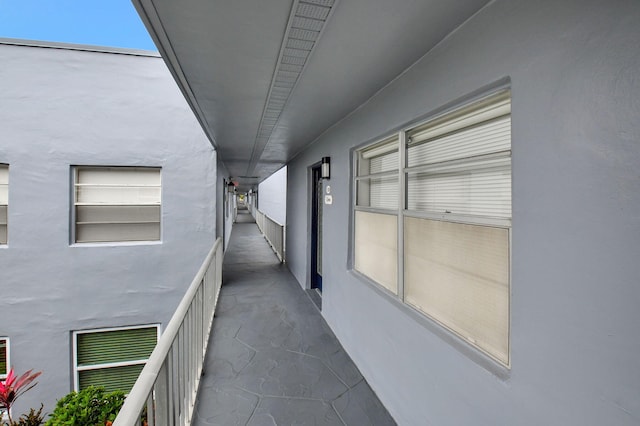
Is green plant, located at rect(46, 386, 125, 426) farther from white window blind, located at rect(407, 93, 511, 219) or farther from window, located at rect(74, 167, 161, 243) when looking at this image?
white window blind, located at rect(407, 93, 511, 219)

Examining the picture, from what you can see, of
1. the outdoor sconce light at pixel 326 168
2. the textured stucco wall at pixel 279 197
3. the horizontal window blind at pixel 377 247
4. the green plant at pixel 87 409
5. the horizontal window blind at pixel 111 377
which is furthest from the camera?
the textured stucco wall at pixel 279 197

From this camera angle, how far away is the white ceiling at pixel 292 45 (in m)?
1.37

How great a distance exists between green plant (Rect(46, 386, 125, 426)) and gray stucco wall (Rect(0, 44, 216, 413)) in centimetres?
136

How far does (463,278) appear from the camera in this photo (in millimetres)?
1672

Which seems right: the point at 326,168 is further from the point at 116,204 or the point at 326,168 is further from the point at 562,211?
the point at 116,204

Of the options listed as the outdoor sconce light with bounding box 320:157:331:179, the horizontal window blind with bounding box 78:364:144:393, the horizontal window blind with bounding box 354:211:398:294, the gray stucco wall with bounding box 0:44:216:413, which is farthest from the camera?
the horizontal window blind with bounding box 78:364:144:393

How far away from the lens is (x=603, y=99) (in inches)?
37.4

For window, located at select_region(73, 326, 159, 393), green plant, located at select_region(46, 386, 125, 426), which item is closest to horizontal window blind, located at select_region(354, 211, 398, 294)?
green plant, located at select_region(46, 386, 125, 426)

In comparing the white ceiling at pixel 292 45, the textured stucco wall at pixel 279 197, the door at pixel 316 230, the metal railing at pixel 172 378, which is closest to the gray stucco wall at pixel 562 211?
the white ceiling at pixel 292 45

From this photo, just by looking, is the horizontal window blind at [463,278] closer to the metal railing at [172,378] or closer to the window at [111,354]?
the metal railing at [172,378]

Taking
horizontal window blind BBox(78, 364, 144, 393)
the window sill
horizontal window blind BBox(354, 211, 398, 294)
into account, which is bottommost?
horizontal window blind BBox(78, 364, 144, 393)

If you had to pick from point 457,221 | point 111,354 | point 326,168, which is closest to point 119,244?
point 111,354

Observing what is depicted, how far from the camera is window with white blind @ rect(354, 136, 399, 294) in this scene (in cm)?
241

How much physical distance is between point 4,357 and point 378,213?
5.64m
